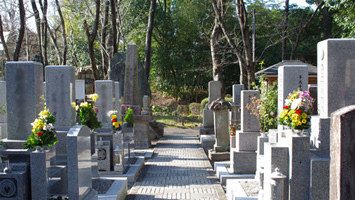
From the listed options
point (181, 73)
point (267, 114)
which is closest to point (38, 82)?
point (267, 114)

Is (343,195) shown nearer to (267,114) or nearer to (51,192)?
(51,192)

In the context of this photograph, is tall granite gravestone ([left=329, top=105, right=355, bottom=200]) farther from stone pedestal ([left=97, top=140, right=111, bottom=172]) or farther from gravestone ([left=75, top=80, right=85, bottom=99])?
gravestone ([left=75, top=80, right=85, bottom=99])

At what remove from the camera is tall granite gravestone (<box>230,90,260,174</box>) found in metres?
9.23

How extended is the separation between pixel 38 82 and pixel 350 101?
512 centimetres

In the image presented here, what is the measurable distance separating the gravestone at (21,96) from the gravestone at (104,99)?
4.35 m

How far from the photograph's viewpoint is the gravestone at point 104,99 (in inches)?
420

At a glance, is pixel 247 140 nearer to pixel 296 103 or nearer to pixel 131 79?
pixel 296 103

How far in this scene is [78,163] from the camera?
5.23m

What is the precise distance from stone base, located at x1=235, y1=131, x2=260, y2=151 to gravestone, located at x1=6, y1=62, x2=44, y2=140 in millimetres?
5236

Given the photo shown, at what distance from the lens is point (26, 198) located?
17.0 feet

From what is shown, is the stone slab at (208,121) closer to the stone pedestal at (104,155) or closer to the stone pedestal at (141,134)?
the stone pedestal at (141,134)

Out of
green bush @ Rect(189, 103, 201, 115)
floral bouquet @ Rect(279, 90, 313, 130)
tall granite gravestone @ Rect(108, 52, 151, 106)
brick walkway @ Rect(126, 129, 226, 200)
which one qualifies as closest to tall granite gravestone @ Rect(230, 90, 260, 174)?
brick walkway @ Rect(126, 129, 226, 200)

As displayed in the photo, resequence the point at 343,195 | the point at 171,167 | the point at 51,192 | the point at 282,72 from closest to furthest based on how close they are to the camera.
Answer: the point at 343,195
the point at 51,192
the point at 282,72
the point at 171,167

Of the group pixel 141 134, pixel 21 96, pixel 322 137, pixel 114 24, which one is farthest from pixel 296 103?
pixel 114 24
